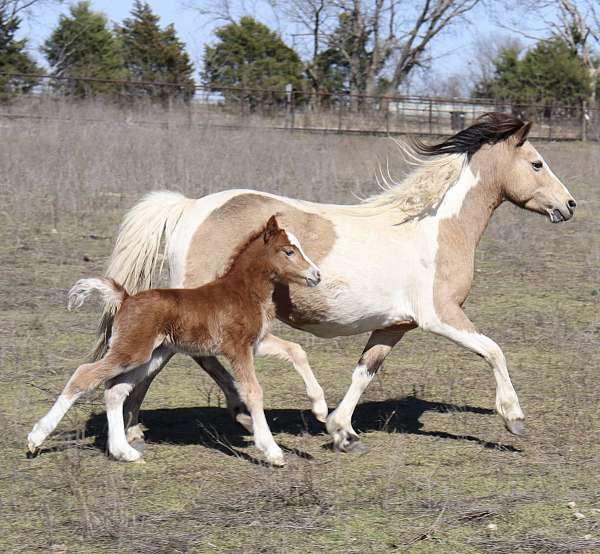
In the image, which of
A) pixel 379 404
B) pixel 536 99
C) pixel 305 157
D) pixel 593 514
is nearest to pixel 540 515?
pixel 593 514

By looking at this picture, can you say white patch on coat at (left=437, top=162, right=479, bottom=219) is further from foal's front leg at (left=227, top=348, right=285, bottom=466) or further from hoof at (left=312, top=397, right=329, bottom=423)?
foal's front leg at (left=227, top=348, right=285, bottom=466)

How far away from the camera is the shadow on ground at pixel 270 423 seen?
5801 mm

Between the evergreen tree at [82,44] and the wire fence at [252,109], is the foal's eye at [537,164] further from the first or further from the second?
Result: the evergreen tree at [82,44]

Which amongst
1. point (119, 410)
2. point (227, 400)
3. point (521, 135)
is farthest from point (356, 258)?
point (119, 410)

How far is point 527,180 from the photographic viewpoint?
6316 millimetres

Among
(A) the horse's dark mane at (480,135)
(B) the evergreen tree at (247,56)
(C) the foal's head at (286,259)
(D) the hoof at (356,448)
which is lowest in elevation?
(D) the hoof at (356,448)

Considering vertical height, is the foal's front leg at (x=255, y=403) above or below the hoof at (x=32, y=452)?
above

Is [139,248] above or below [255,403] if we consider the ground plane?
above

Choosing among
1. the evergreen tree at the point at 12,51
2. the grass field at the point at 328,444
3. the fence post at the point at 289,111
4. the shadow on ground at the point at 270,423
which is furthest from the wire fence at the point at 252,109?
the shadow on ground at the point at 270,423

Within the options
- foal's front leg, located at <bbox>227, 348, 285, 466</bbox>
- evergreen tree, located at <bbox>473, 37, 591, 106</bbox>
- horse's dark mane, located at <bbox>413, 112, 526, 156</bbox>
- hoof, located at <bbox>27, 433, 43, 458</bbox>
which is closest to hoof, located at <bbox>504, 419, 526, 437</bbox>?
foal's front leg, located at <bbox>227, 348, 285, 466</bbox>

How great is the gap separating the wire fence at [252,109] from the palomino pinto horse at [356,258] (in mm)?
16418

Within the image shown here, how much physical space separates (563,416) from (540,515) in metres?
1.89

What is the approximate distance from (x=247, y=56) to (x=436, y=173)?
40673 millimetres

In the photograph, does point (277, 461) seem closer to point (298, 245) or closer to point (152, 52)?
point (298, 245)
